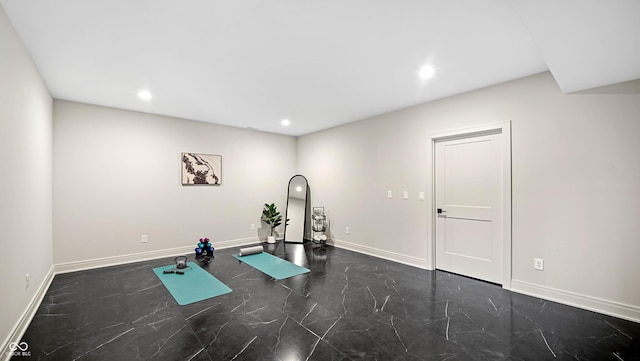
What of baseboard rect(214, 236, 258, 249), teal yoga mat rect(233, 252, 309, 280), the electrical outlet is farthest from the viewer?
baseboard rect(214, 236, 258, 249)

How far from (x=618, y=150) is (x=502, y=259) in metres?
1.56

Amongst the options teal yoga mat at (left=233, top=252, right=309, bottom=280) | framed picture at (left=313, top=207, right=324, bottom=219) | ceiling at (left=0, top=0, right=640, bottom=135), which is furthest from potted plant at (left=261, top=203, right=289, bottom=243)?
ceiling at (left=0, top=0, right=640, bottom=135)

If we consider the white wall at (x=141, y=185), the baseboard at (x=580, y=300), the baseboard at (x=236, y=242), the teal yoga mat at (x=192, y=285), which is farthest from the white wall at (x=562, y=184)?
the white wall at (x=141, y=185)

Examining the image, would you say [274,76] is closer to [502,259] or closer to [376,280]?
[376,280]

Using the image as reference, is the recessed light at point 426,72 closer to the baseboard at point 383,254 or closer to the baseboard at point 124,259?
the baseboard at point 383,254

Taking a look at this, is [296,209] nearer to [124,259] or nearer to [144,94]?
[124,259]

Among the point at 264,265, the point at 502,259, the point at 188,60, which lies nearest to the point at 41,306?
the point at 264,265

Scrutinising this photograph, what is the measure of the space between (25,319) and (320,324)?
2.56 metres

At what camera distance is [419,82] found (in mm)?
3215

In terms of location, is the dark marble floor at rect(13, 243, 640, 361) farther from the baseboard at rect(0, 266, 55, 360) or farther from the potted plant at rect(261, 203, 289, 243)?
the potted plant at rect(261, 203, 289, 243)

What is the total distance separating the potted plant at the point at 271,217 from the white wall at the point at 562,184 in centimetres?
281

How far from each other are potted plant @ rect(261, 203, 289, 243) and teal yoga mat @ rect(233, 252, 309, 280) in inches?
42.6

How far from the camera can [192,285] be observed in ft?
10.8

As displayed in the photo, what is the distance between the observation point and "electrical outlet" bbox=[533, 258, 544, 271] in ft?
9.67
